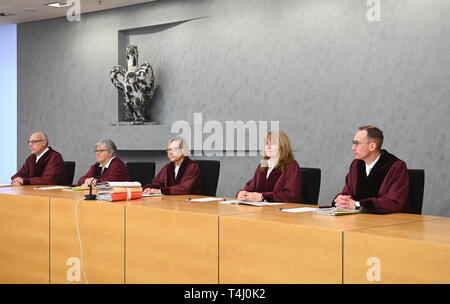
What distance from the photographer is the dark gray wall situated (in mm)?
5547

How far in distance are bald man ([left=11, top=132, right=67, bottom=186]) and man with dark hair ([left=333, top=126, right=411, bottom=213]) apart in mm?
3348

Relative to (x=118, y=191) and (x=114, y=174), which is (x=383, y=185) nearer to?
(x=118, y=191)

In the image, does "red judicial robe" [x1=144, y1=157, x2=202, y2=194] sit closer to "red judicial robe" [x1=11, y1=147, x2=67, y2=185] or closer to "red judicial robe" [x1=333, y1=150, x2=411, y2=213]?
"red judicial robe" [x1=11, y1=147, x2=67, y2=185]

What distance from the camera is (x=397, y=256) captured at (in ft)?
7.93

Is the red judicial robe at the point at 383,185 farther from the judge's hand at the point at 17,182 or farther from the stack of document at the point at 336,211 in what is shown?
the judge's hand at the point at 17,182

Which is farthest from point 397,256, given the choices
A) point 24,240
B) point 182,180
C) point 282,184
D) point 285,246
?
point 182,180

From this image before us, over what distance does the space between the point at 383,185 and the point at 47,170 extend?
3.71m

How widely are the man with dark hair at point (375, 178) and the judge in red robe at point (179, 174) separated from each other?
1533 mm

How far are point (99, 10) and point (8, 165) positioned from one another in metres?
3.07

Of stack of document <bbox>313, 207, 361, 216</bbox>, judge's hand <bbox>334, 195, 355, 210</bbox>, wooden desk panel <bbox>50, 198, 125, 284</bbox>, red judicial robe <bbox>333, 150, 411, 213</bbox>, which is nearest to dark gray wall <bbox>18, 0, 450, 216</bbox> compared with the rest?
red judicial robe <bbox>333, 150, 411, 213</bbox>

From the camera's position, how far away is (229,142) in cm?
695

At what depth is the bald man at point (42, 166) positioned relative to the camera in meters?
6.09

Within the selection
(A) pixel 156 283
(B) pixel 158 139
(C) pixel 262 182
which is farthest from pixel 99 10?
(A) pixel 156 283
